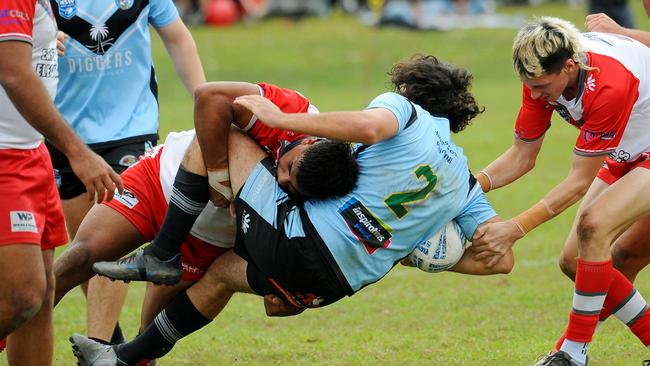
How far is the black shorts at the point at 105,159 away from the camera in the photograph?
708 centimetres

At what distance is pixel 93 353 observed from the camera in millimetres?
6125

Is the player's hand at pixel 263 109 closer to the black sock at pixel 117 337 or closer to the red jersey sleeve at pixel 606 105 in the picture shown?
the red jersey sleeve at pixel 606 105

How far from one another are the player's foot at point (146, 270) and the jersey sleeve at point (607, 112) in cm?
237

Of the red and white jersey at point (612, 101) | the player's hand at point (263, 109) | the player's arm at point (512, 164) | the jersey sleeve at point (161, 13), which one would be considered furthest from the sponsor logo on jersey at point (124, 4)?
the red and white jersey at point (612, 101)

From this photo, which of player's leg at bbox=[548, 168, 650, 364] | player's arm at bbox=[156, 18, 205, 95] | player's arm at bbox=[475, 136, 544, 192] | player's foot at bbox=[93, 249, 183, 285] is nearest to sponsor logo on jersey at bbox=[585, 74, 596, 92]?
player's leg at bbox=[548, 168, 650, 364]

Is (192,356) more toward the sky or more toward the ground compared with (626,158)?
more toward the ground

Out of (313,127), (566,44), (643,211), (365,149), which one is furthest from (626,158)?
(313,127)

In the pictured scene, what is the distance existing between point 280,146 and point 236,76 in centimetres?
1796

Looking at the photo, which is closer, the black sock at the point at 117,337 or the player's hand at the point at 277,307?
the player's hand at the point at 277,307

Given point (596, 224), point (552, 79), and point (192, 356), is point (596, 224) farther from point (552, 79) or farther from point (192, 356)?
point (192, 356)

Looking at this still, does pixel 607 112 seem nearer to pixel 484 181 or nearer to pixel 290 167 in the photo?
pixel 484 181

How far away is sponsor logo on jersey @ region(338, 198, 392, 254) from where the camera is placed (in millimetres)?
5555

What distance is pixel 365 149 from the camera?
563cm

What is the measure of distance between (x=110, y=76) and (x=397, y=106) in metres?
2.46
